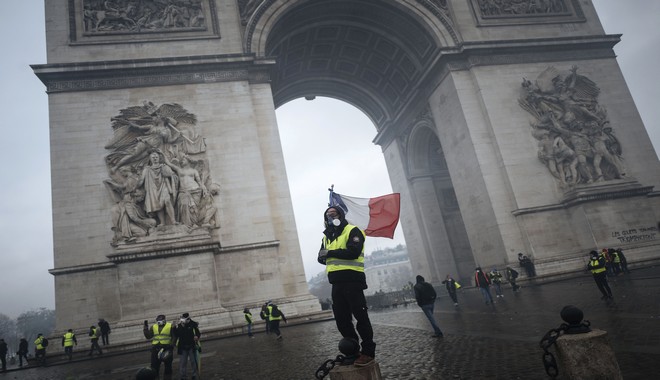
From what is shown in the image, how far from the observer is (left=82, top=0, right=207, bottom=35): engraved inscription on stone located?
18.2m

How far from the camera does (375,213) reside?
6.41m

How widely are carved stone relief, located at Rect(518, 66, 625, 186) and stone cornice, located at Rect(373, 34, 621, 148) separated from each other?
1.22 metres

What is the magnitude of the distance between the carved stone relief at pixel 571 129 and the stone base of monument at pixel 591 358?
59.5 feet

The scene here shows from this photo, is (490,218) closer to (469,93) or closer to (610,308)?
(469,93)

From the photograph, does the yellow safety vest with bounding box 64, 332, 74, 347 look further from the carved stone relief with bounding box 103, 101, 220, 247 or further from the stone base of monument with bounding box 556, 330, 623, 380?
the stone base of monument with bounding box 556, 330, 623, 380

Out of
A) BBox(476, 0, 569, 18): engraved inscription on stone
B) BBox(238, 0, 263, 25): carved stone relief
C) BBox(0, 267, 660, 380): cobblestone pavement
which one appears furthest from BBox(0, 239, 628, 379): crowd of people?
BBox(238, 0, 263, 25): carved stone relief

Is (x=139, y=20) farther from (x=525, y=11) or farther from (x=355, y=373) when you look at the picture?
(x=525, y=11)

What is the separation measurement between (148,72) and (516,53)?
18296 mm

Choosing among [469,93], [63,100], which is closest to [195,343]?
[63,100]

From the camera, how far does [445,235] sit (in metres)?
26.6

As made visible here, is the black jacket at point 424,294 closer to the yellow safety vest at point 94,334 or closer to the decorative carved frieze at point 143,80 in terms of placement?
the yellow safety vest at point 94,334

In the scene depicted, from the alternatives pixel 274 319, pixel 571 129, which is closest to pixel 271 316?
pixel 274 319

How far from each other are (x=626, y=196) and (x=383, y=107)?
15.9 meters

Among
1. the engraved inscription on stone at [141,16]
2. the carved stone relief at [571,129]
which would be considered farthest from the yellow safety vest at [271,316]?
the carved stone relief at [571,129]
